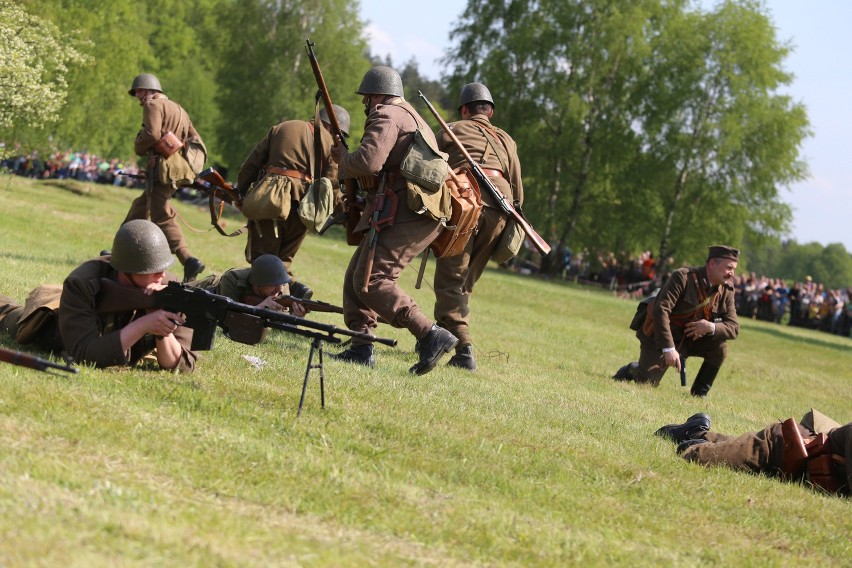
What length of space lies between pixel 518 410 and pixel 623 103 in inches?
1587

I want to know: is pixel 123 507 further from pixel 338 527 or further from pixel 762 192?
pixel 762 192

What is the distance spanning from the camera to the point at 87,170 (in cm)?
5494

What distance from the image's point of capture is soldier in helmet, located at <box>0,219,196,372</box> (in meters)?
6.27

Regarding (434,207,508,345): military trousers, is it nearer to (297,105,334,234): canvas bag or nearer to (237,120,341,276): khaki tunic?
(297,105,334,234): canvas bag

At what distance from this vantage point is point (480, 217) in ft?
32.1

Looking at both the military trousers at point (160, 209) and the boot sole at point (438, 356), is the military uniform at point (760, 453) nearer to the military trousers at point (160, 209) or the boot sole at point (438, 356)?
the boot sole at point (438, 356)

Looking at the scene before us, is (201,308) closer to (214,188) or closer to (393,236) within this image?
(393,236)

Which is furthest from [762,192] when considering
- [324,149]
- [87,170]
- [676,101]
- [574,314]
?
[324,149]

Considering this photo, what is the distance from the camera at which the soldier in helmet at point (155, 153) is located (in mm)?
11930

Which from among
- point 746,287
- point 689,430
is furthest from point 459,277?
point 746,287

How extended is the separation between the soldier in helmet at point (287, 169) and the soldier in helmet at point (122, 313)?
3569mm

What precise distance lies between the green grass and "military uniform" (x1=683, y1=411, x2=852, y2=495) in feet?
0.67

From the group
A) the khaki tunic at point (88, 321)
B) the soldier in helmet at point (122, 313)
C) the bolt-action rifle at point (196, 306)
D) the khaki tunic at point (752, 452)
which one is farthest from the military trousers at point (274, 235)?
the khaki tunic at point (752, 452)

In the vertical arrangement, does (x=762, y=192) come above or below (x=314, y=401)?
above
